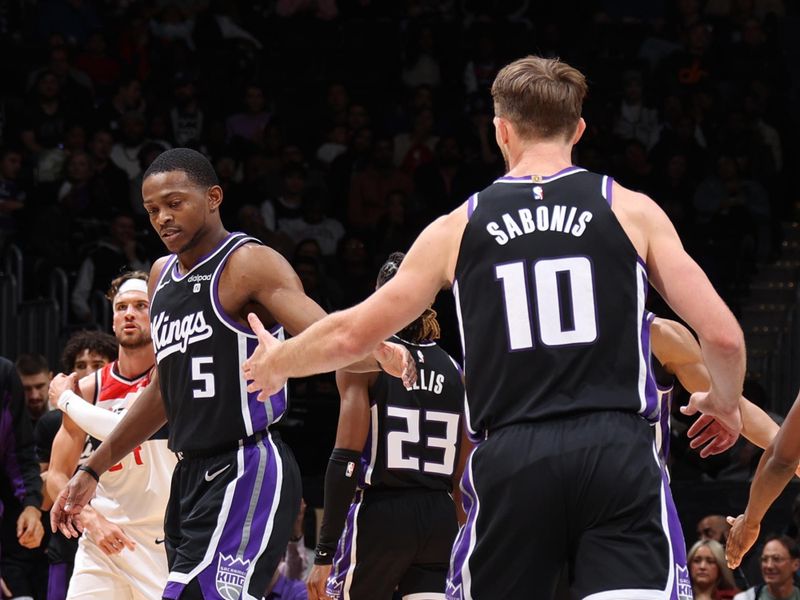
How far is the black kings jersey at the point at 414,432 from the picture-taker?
6711 millimetres

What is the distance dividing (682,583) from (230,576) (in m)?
1.74

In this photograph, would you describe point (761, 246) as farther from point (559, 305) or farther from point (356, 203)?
point (559, 305)

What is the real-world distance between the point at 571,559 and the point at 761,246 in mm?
11283

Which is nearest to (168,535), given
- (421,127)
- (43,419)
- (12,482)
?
(12,482)

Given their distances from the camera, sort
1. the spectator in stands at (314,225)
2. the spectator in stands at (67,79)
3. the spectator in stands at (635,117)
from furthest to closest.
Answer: the spectator in stands at (635,117) → the spectator in stands at (67,79) → the spectator in stands at (314,225)

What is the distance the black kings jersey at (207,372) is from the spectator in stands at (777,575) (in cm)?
496

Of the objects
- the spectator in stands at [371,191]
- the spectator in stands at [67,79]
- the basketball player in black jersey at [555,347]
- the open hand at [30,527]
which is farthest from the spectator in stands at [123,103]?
the basketball player in black jersey at [555,347]

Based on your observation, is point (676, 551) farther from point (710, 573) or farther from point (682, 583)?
point (710, 573)

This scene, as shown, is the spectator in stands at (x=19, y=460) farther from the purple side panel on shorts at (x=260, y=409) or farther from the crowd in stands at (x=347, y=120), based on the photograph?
the crowd in stands at (x=347, y=120)

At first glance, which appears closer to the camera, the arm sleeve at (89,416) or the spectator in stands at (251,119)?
the arm sleeve at (89,416)

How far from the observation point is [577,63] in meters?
15.8

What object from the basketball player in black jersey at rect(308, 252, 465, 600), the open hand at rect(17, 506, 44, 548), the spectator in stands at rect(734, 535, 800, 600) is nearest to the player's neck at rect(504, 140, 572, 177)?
the basketball player in black jersey at rect(308, 252, 465, 600)

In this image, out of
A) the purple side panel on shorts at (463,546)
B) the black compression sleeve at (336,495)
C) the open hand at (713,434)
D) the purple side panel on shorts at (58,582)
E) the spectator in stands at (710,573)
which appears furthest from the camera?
the spectator in stands at (710,573)

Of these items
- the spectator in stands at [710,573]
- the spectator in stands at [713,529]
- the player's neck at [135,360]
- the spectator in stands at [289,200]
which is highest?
the spectator in stands at [289,200]
